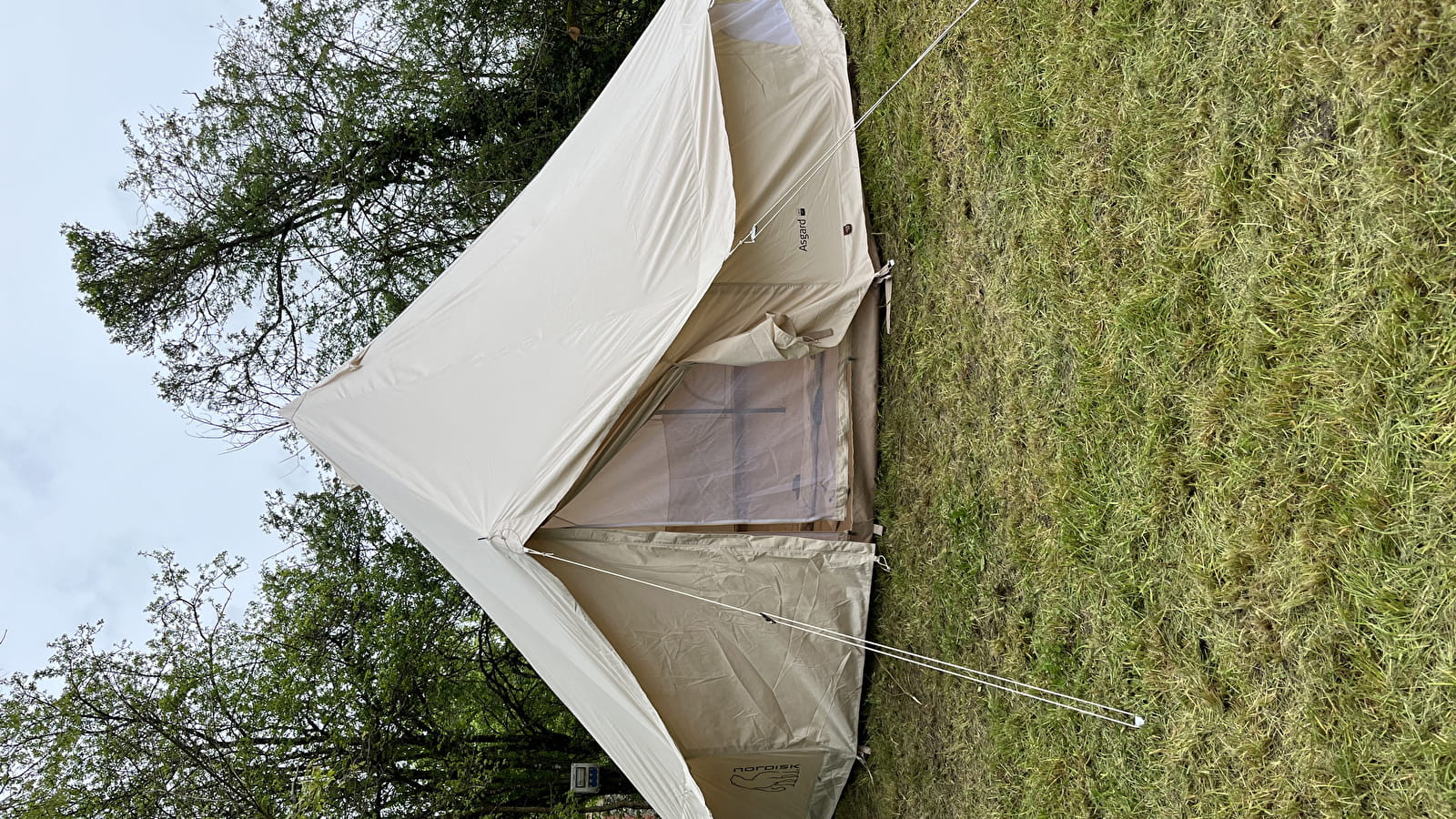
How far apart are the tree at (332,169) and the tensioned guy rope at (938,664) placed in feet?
15.4

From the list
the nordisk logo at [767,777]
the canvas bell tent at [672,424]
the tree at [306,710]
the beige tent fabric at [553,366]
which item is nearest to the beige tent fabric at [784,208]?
the canvas bell tent at [672,424]

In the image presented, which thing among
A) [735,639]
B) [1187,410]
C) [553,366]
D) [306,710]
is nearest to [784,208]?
[553,366]

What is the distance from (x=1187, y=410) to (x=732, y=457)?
1.74 metres

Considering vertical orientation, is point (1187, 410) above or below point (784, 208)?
below

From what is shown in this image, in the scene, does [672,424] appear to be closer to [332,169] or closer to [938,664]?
[938,664]

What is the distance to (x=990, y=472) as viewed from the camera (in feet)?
9.61

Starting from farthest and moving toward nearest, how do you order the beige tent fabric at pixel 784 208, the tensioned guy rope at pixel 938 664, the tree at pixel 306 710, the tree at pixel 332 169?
the tree at pixel 332 169
the tree at pixel 306 710
the beige tent fabric at pixel 784 208
the tensioned guy rope at pixel 938 664

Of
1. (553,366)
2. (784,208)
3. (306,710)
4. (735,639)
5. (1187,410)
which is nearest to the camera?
(1187,410)

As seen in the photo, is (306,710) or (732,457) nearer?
Answer: (732,457)

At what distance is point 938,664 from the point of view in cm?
319

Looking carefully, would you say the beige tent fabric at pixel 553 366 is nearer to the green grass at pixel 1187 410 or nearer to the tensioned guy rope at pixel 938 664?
the tensioned guy rope at pixel 938 664

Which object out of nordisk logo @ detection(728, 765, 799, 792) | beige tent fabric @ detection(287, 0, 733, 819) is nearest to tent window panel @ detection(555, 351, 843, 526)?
beige tent fabric @ detection(287, 0, 733, 819)

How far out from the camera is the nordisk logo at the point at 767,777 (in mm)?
3529

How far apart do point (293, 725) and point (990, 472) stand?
15.3 ft
